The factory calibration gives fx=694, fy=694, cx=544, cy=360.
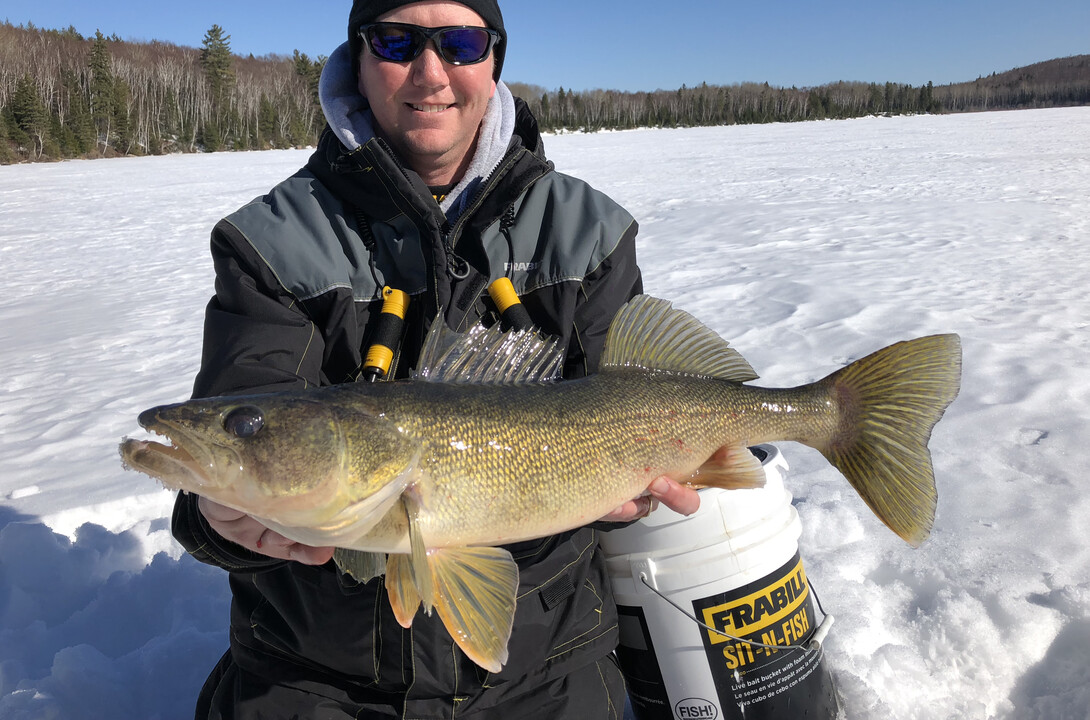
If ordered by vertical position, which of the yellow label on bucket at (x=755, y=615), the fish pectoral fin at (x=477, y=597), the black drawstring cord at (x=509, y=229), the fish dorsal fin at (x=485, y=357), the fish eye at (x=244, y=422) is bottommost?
the yellow label on bucket at (x=755, y=615)

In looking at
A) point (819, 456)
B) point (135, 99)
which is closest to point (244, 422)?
point (819, 456)

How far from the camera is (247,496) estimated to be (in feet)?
4.80

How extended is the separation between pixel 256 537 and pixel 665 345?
4.04 feet

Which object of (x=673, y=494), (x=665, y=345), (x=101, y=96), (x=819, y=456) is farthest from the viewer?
(x=101, y=96)

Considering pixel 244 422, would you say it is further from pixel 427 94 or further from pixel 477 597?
pixel 427 94

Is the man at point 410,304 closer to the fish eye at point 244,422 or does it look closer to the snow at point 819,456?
the fish eye at point 244,422

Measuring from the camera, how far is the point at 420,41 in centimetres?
229

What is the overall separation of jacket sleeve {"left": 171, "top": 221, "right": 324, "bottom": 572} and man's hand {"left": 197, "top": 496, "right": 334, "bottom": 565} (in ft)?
0.42

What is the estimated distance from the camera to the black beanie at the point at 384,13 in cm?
229

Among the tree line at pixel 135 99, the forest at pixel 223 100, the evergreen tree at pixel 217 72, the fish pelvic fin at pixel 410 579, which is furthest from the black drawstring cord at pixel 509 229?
the evergreen tree at pixel 217 72

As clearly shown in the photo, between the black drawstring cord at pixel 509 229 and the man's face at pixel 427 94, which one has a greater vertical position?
the man's face at pixel 427 94

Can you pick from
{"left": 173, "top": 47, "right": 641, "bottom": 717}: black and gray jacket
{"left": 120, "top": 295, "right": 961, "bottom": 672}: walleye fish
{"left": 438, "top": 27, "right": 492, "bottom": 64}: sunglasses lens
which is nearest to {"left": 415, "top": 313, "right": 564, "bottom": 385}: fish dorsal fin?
{"left": 120, "top": 295, "right": 961, "bottom": 672}: walleye fish

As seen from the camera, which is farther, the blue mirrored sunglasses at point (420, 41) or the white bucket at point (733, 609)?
the blue mirrored sunglasses at point (420, 41)

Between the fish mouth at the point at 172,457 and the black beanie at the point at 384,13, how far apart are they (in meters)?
1.53
